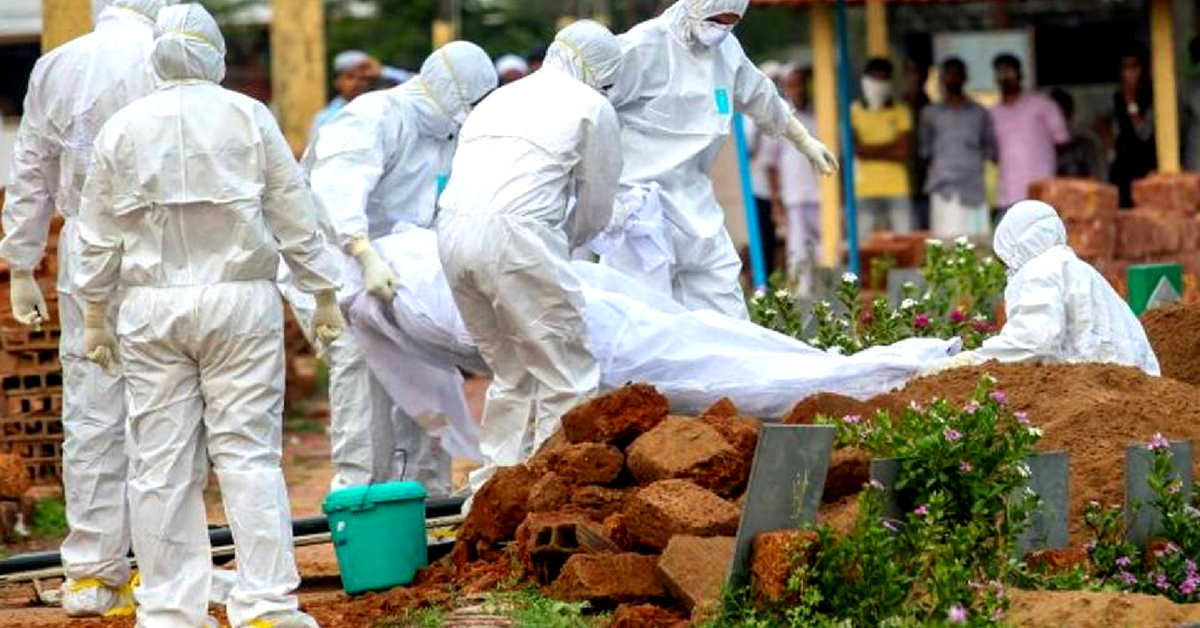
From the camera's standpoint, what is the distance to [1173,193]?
790 inches

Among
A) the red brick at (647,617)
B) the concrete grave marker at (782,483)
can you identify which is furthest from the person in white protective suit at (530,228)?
the concrete grave marker at (782,483)

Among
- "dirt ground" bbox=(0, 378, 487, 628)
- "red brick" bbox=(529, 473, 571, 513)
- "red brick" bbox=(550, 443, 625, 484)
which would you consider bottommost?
"dirt ground" bbox=(0, 378, 487, 628)

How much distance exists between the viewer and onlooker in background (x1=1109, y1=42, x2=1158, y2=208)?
2286 cm

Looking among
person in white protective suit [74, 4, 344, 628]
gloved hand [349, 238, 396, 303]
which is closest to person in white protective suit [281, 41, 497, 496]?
gloved hand [349, 238, 396, 303]

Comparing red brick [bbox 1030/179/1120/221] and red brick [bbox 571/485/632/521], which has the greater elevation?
red brick [bbox 1030/179/1120/221]

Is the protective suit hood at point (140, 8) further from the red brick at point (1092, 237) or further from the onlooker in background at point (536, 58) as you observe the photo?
the onlooker in background at point (536, 58)

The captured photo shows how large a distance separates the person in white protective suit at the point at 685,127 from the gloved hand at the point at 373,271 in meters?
1.38

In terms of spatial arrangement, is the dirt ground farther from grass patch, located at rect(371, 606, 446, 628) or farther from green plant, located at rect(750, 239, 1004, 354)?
green plant, located at rect(750, 239, 1004, 354)

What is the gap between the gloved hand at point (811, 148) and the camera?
554 inches

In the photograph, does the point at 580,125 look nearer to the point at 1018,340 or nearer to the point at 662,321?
the point at 662,321

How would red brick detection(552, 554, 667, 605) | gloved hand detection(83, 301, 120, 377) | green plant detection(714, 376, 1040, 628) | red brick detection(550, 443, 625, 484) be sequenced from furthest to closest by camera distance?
red brick detection(550, 443, 625, 484)
gloved hand detection(83, 301, 120, 377)
red brick detection(552, 554, 667, 605)
green plant detection(714, 376, 1040, 628)

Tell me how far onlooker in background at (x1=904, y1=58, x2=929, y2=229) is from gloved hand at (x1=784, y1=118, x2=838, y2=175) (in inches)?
360

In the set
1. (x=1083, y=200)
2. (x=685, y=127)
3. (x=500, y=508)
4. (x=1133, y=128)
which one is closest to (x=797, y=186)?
(x=1133, y=128)

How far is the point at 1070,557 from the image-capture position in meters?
9.80
